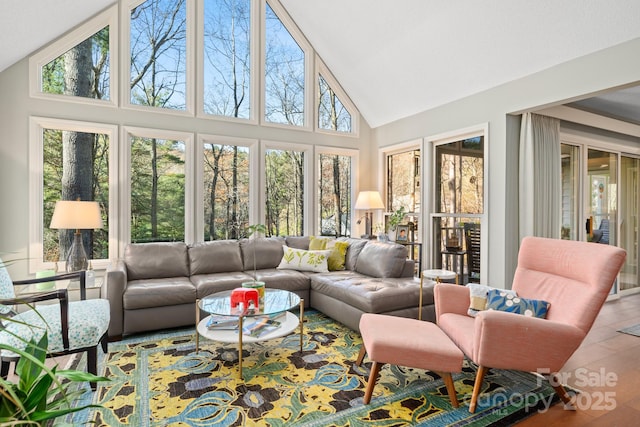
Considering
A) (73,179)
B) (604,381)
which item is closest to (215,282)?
(73,179)

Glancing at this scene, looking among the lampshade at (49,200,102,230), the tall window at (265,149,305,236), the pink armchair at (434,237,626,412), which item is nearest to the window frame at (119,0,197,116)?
the tall window at (265,149,305,236)

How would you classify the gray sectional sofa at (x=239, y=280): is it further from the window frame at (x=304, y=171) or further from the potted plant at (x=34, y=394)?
the potted plant at (x=34, y=394)

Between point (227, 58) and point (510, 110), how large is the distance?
3721mm

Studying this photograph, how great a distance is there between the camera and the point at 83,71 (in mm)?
4141

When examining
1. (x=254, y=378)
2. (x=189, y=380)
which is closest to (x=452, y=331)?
(x=254, y=378)

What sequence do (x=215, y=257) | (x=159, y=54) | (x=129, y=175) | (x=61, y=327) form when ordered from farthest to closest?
(x=159, y=54) < (x=129, y=175) < (x=215, y=257) < (x=61, y=327)

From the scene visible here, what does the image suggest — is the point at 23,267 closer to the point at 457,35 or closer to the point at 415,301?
the point at 415,301

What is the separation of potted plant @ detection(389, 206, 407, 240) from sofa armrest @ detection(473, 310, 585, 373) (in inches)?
126

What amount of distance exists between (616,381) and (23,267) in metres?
5.53

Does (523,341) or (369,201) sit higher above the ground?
(369,201)

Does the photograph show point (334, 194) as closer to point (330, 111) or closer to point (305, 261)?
point (330, 111)

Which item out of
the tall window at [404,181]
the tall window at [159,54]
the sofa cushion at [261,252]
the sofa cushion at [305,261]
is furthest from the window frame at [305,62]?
the sofa cushion at [305,261]

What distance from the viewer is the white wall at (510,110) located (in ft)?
9.93

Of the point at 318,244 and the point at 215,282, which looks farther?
the point at 318,244
